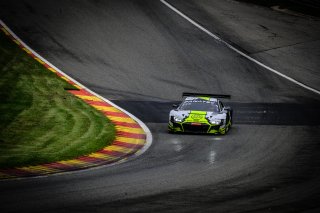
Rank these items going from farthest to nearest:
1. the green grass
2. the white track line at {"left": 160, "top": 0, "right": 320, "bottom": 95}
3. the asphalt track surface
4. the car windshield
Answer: the white track line at {"left": 160, "top": 0, "right": 320, "bottom": 95} → the car windshield → the green grass → the asphalt track surface

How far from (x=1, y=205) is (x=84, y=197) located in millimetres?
1552

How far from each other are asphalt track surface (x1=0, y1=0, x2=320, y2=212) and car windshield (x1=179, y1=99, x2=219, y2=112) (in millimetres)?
954

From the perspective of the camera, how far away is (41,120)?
800 inches

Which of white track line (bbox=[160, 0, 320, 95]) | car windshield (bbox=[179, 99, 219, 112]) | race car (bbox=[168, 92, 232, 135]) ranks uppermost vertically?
white track line (bbox=[160, 0, 320, 95])

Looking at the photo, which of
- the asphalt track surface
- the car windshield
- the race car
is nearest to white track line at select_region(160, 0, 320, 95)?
the asphalt track surface

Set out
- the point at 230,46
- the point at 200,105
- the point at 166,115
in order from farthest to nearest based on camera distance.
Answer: the point at 230,46
the point at 166,115
the point at 200,105

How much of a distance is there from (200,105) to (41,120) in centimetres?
520

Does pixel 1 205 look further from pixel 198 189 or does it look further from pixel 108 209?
pixel 198 189

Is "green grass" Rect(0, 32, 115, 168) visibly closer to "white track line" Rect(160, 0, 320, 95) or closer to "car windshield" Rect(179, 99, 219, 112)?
"car windshield" Rect(179, 99, 219, 112)

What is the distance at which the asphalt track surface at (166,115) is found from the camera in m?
12.1

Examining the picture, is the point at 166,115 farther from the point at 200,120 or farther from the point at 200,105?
the point at 200,120

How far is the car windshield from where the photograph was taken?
2133 centimetres

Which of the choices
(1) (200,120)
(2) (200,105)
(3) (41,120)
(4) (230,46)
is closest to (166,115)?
(2) (200,105)

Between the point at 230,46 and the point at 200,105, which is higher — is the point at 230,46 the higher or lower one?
the higher one
